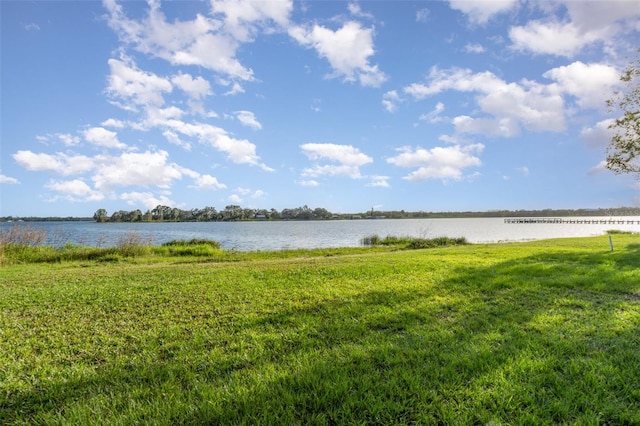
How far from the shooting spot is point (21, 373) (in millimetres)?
3996

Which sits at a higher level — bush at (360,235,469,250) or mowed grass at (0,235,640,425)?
mowed grass at (0,235,640,425)

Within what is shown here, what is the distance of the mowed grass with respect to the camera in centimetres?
312

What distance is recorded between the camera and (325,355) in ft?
13.8

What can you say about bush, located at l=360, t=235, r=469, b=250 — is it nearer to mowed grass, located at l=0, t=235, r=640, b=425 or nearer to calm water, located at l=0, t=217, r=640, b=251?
calm water, located at l=0, t=217, r=640, b=251

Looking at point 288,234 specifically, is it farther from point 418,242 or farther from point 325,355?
point 325,355

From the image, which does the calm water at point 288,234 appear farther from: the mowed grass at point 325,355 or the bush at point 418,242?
the mowed grass at point 325,355

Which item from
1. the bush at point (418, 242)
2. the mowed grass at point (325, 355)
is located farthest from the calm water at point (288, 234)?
the mowed grass at point (325, 355)

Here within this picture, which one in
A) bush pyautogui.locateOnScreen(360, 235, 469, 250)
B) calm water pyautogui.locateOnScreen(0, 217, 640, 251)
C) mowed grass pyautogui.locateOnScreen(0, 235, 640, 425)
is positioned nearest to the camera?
mowed grass pyautogui.locateOnScreen(0, 235, 640, 425)

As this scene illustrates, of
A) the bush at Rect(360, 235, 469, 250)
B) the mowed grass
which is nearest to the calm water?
the bush at Rect(360, 235, 469, 250)

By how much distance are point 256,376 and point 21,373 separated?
298 centimetres

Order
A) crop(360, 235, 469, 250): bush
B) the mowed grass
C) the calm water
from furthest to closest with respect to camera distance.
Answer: the calm water
crop(360, 235, 469, 250): bush
the mowed grass

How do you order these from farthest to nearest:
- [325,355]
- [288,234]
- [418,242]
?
1. [288,234]
2. [418,242]
3. [325,355]

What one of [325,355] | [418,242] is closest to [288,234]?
[418,242]

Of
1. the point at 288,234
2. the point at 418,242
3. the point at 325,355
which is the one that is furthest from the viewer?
the point at 288,234
